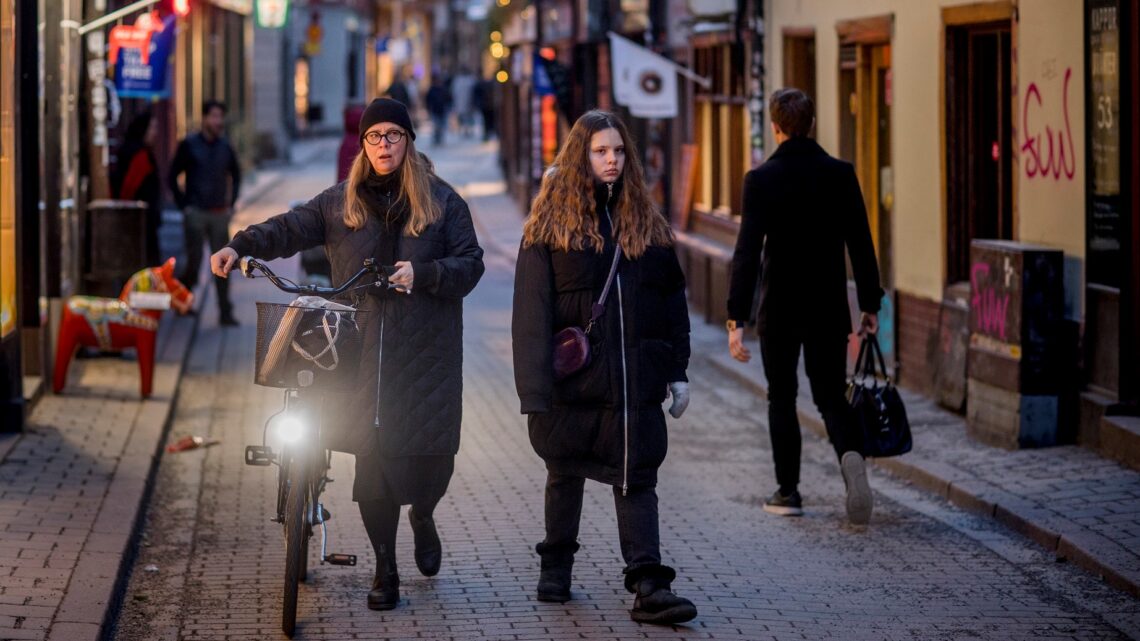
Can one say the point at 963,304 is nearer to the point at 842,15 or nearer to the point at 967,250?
the point at 967,250

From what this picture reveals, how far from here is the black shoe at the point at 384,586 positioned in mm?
6887

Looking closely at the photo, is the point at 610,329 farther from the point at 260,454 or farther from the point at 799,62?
the point at 799,62

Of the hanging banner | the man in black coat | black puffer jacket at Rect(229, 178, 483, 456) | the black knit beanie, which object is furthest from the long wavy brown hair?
the hanging banner

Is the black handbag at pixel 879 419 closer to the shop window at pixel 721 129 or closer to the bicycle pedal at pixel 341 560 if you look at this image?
the bicycle pedal at pixel 341 560

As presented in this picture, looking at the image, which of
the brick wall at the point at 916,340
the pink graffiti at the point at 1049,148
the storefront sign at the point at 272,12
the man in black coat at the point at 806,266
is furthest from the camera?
the storefront sign at the point at 272,12

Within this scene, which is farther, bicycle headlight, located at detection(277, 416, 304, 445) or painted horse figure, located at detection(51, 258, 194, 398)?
painted horse figure, located at detection(51, 258, 194, 398)

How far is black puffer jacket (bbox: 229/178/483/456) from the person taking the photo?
6.75m

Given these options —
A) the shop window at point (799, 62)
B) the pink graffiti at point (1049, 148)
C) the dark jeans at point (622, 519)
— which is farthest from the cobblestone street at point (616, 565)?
the shop window at point (799, 62)

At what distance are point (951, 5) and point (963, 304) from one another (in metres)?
1.81

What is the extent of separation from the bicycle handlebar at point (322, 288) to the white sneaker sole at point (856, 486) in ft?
9.08

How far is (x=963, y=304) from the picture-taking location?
11.6 meters

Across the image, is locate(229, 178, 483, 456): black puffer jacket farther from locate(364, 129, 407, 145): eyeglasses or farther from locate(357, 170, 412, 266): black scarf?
locate(364, 129, 407, 145): eyeglasses

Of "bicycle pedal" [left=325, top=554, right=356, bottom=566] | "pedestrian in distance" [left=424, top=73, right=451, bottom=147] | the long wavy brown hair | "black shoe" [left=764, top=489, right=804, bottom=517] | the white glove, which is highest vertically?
"pedestrian in distance" [left=424, top=73, right=451, bottom=147]

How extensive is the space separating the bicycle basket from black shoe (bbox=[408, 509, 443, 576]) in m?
0.85
